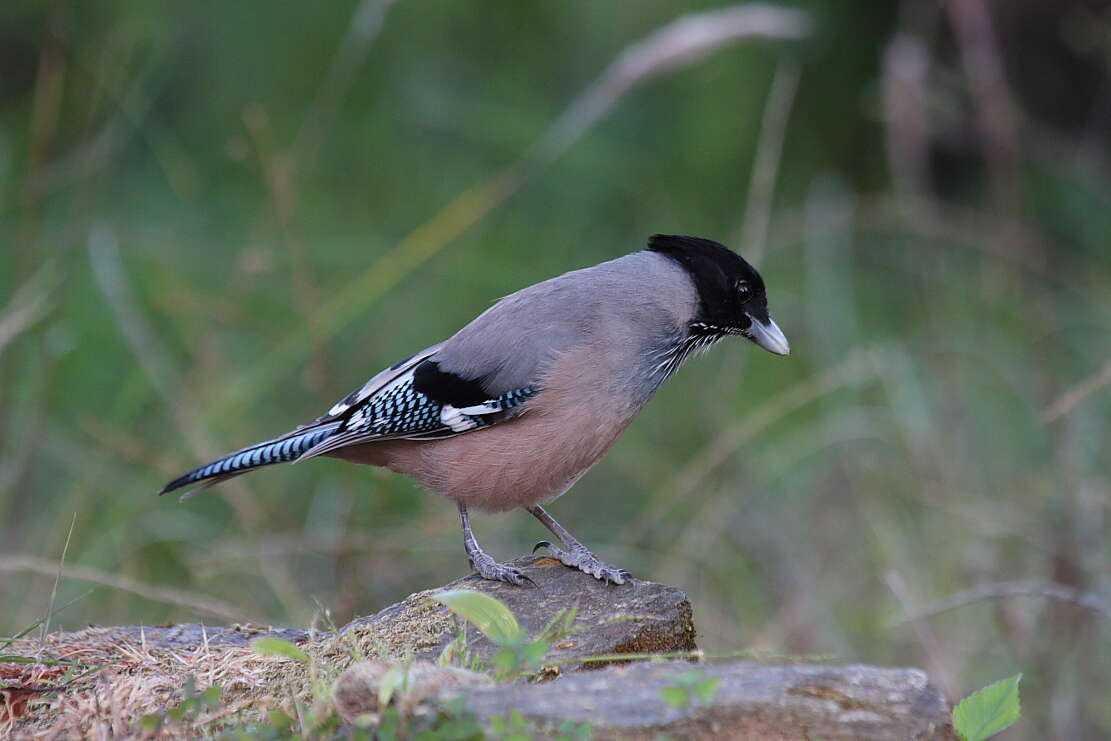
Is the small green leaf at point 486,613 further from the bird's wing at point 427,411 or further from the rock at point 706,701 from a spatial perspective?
the bird's wing at point 427,411

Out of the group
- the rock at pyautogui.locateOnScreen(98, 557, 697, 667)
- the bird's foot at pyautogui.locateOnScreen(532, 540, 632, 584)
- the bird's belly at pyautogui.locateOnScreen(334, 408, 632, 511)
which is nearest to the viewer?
the rock at pyautogui.locateOnScreen(98, 557, 697, 667)

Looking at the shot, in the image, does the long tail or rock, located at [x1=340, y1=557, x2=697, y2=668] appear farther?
the long tail

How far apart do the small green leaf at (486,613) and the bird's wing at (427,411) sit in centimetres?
171

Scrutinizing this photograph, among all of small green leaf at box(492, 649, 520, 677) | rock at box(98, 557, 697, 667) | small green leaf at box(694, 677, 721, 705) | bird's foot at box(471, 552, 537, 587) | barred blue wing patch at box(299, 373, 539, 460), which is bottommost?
small green leaf at box(694, 677, 721, 705)

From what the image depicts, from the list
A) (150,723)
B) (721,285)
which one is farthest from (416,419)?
(150,723)

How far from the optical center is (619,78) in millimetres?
6047

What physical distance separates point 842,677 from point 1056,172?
24.0ft

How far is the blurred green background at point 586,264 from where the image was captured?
20.7ft

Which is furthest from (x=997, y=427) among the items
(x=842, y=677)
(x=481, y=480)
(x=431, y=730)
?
(x=431, y=730)

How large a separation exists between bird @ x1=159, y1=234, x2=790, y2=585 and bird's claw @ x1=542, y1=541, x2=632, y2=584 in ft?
0.26

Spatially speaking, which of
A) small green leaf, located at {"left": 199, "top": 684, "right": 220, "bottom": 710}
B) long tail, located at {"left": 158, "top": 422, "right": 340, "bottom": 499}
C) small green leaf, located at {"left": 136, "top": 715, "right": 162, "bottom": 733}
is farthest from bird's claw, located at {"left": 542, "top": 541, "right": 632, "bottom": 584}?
small green leaf, located at {"left": 136, "top": 715, "right": 162, "bottom": 733}

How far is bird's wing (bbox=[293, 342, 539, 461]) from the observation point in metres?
5.06

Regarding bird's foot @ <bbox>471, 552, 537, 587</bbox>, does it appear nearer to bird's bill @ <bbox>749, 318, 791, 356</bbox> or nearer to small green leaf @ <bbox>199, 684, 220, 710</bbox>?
bird's bill @ <bbox>749, 318, 791, 356</bbox>

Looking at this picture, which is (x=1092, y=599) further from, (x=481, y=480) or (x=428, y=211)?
(x=428, y=211)
